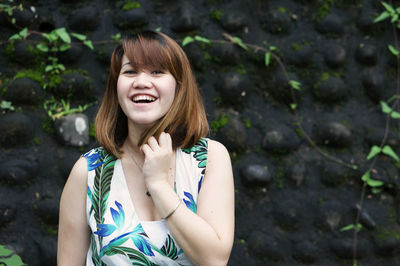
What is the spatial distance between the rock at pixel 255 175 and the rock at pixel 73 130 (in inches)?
38.9

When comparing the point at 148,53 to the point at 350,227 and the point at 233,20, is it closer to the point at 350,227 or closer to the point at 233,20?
the point at 233,20

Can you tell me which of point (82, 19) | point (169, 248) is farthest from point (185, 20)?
point (169, 248)

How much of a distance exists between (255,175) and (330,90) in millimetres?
766

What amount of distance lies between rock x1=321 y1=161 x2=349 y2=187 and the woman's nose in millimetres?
1598

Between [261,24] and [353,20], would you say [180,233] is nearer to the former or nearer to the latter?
[261,24]

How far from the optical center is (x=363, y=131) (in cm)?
272

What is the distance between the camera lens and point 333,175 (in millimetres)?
2607

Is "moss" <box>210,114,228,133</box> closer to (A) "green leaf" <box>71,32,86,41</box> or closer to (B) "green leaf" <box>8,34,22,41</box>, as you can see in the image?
(A) "green leaf" <box>71,32,86,41</box>

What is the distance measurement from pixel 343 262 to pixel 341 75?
4.00 feet

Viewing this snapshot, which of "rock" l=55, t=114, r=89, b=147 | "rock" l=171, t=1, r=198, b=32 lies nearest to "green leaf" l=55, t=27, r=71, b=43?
"rock" l=55, t=114, r=89, b=147

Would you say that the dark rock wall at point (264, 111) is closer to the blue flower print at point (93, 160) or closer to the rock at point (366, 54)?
the rock at point (366, 54)

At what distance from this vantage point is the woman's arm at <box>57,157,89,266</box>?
5.00ft

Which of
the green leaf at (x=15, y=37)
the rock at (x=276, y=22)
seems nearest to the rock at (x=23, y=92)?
the green leaf at (x=15, y=37)

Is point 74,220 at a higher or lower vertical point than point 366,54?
lower
